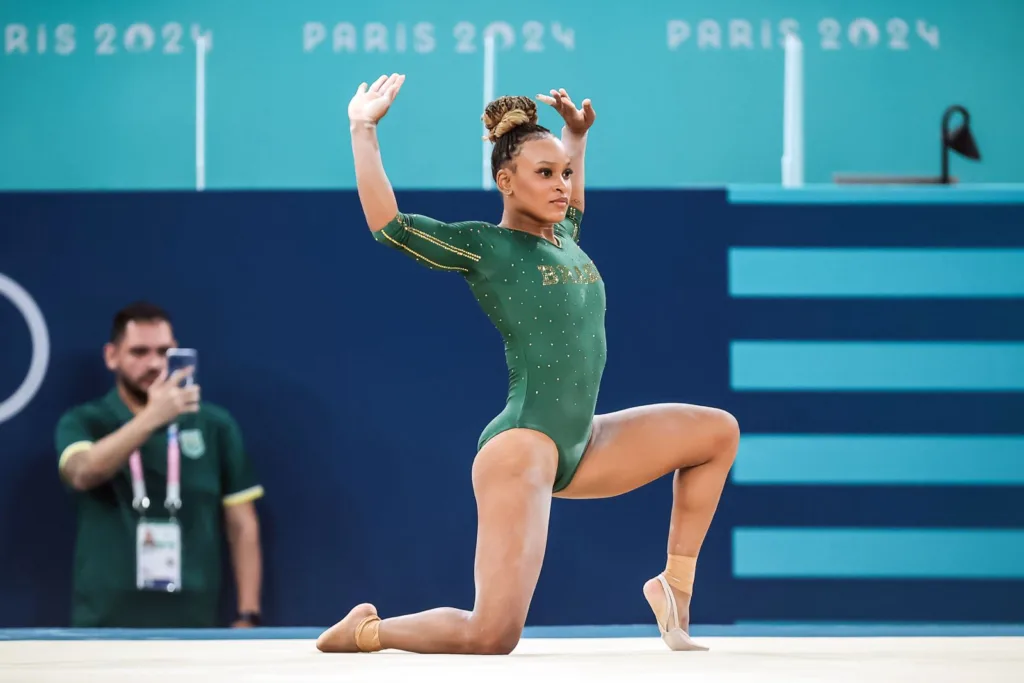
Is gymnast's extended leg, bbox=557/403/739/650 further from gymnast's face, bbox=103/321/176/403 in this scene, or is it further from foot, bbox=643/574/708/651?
gymnast's face, bbox=103/321/176/403

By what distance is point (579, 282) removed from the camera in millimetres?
2951

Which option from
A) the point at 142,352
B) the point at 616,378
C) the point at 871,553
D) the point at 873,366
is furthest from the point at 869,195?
the point at 142,352

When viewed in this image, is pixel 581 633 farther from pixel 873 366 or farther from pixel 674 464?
pixel 873 366

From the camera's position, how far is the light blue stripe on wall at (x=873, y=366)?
4.46 m

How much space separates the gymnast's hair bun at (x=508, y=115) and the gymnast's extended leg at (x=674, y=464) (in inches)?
26.0

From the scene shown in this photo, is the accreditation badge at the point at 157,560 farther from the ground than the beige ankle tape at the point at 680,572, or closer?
closer

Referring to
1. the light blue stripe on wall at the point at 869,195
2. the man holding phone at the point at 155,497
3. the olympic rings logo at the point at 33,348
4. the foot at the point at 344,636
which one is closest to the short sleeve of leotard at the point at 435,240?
the foot at the point at 344,636

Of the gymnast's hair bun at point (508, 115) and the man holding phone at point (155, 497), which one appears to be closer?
the gymnast's hair bun at point (508, 115)

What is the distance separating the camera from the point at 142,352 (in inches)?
172

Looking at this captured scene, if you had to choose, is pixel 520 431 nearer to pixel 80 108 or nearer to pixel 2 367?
pixel 2 367

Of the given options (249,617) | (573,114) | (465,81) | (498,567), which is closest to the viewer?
(498,567)

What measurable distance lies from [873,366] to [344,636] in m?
2.32

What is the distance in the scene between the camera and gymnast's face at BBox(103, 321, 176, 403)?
4355mm

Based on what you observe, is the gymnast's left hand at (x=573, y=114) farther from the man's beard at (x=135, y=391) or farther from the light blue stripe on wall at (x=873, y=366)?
the man's beard at (x=135, y=391)
